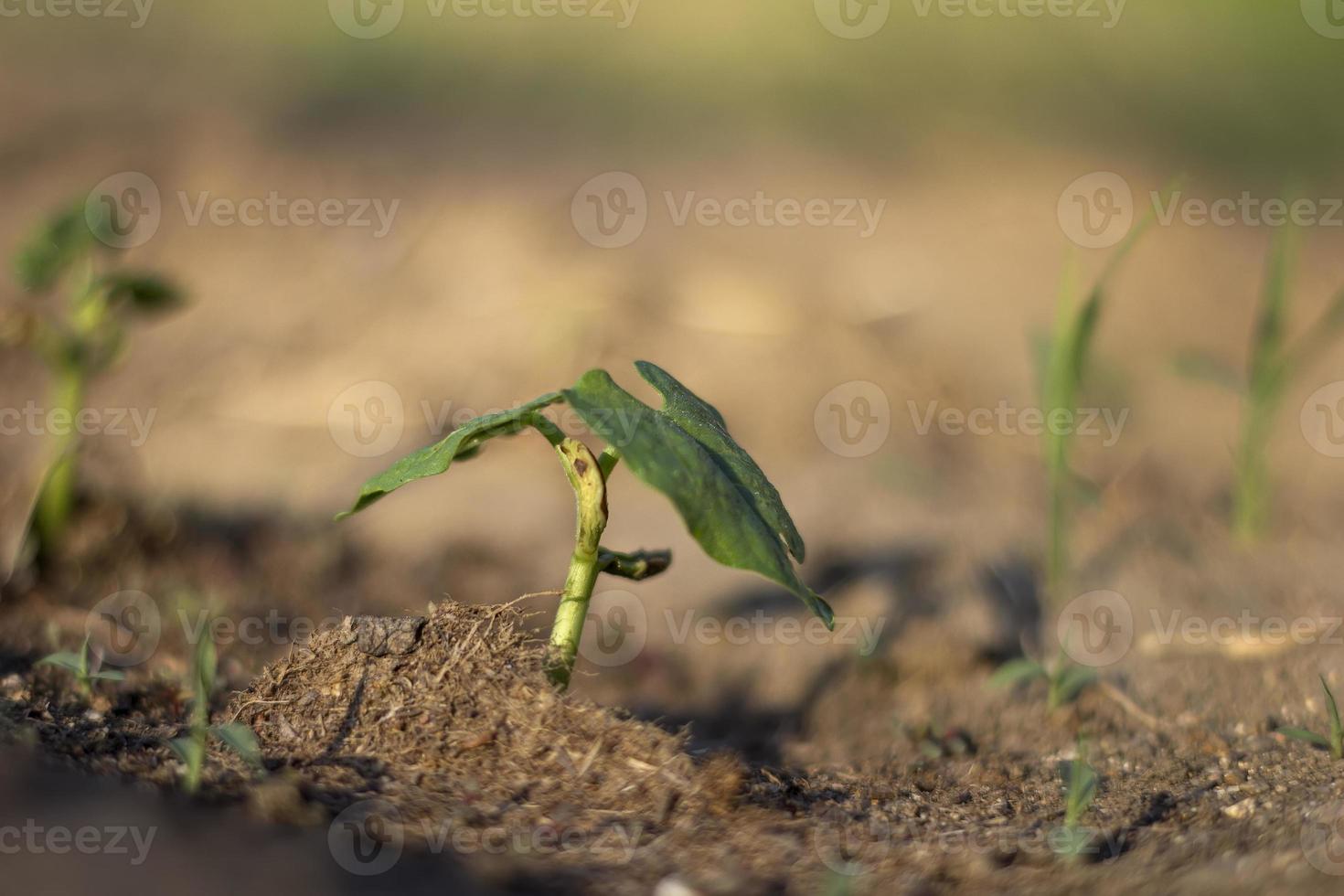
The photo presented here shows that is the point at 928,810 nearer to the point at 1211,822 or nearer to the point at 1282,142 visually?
the point at 1211,822

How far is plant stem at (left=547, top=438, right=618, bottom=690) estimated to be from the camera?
4.79ft

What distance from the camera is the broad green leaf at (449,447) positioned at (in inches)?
53.7

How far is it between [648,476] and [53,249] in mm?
1513

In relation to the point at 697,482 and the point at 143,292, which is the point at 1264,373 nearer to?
the point at 697,482

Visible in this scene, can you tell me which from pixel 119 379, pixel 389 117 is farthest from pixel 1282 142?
pixel 119 379

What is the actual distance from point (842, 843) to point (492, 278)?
8.44 ft

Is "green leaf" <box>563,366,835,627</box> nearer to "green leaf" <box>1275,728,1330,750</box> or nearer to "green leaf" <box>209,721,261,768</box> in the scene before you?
"green leaf" <box>209,721,261,768</box>

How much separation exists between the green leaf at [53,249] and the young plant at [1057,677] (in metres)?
1.83

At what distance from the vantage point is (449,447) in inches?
54.1

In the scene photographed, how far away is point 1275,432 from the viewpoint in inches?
139

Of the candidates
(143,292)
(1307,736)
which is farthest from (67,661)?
(1307,736)

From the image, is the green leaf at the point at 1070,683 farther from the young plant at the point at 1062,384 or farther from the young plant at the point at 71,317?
the young plant at the point at 71,317

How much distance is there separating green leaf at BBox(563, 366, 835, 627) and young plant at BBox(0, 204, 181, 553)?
127 cm

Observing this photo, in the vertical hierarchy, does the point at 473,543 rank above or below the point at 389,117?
below
